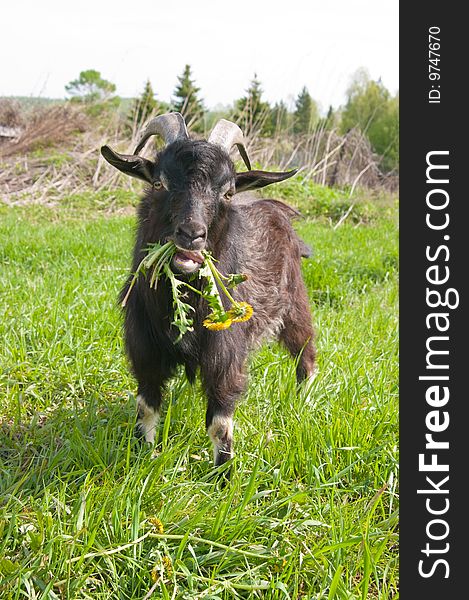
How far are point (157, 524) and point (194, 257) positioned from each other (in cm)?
110

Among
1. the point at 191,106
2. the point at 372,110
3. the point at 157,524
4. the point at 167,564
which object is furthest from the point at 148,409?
the point at 372,110

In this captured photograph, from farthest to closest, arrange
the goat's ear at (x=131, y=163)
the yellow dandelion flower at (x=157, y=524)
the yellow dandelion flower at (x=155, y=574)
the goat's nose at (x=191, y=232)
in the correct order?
the goat's ear at (x=131, y=163), the goat's nose at (x=191, y=232), the yellow dandelion flower at (x=157, y=524), the yellow dandelion flower at (x=155, y=574)

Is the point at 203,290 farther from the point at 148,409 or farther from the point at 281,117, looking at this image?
the point at 281,117

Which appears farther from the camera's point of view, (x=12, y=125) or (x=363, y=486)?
(x=12, y=125)

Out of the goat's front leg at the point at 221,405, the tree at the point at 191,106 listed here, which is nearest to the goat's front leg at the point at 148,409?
the goat's front leg at the point at 221,405

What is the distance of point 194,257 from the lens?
9.39 ft

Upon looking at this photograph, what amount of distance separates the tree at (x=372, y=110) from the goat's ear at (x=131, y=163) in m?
13.4

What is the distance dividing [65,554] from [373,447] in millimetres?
1602

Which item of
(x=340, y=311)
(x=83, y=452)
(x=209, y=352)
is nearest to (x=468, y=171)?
(x=209, y=352)

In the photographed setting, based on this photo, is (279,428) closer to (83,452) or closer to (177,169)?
(83,452)

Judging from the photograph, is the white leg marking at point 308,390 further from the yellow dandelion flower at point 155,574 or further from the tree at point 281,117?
the tree at point 281,117

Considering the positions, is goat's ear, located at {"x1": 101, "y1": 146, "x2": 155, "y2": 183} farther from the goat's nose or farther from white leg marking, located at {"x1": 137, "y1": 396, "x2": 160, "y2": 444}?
white leg marking, located at {"x1": 137, "y1": 396, "x2": 160, "y2": 444}

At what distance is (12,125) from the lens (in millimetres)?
15766

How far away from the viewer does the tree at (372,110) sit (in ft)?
53.6
